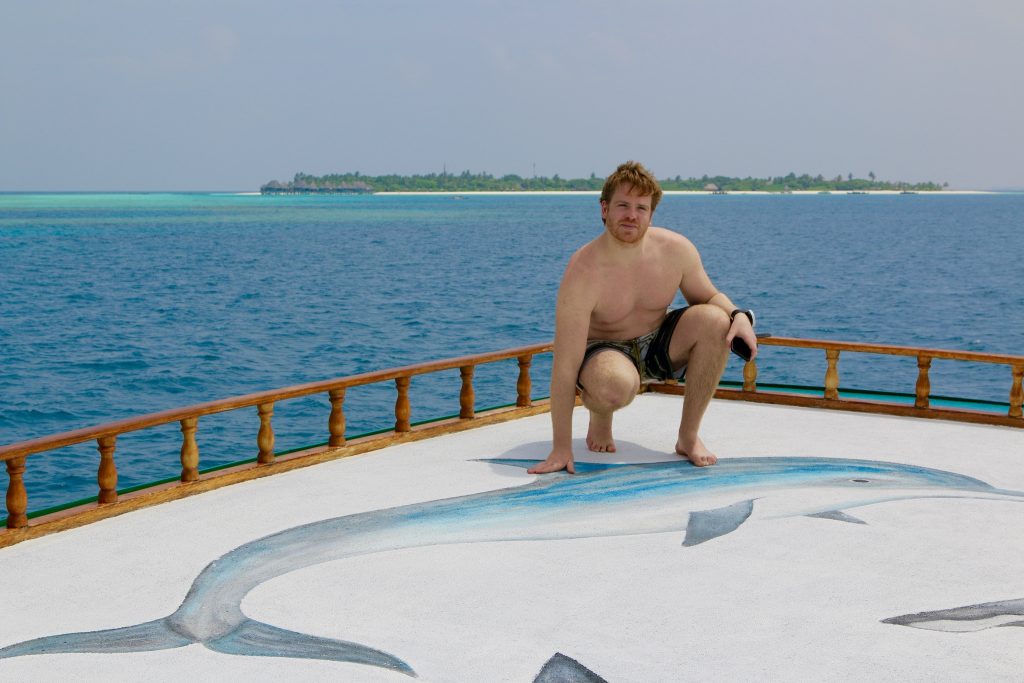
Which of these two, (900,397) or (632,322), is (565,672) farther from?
(900,397)

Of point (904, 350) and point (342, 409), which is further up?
point (904, 350)

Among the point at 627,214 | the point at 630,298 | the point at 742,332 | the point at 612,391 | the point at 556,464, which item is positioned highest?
the point at 627,214

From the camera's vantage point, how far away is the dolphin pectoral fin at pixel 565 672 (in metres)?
3.47

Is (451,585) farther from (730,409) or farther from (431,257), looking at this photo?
(431,257)

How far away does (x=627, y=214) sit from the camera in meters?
5.75

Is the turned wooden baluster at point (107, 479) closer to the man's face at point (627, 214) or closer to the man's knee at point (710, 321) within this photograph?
the man's face at point (627, 214)

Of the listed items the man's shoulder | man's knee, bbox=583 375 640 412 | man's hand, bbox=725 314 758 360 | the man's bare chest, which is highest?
the man's shoulder

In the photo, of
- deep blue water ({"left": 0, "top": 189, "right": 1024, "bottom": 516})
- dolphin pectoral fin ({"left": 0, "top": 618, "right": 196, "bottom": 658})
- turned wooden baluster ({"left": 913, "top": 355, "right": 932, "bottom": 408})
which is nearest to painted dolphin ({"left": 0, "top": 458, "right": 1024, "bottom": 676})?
dolphin pectoral fin ({"left": 0, "top": 618, "right": 196, "bottom": 658})

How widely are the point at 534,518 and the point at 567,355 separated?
1083 mm

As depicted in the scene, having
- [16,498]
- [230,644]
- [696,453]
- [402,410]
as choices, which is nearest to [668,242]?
[696,453]

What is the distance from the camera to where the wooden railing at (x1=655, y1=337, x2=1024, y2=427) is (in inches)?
285

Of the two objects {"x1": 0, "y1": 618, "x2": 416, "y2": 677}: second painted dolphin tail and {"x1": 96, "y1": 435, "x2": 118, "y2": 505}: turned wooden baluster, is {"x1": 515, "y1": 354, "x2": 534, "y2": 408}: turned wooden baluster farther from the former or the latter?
{"x1": 0, "y1": 618, "x2": 416, "y2": 677}: second painted dolphin tail

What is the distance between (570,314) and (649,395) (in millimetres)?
2449

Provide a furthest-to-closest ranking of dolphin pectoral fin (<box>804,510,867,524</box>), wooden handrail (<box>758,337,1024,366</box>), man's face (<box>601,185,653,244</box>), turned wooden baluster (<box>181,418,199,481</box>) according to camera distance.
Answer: wooden handrail (<box>758,337,1024,366</box>), man's face (<box>601,185,653,244</box>), turned wooden baluster (<box>181,418,199,481</box>), dolphin pectoral fin (<box>804,510,867,524</box>)
